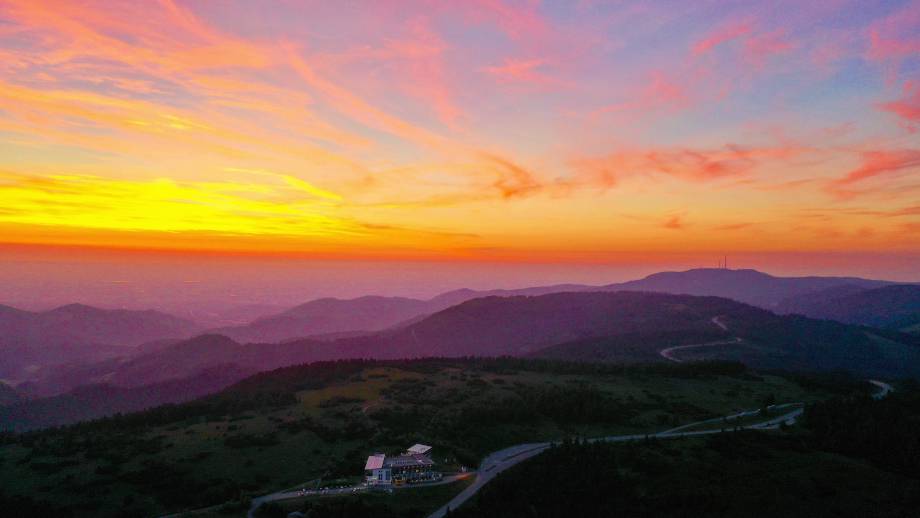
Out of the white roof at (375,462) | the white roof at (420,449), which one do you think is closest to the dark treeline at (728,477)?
the white roof at (420,449)

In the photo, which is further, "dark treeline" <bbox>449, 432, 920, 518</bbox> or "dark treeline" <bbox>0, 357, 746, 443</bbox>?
"dark treeline" <bbox>0, 357, 746, 443</bbox>

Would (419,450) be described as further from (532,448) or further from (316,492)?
(532,448)

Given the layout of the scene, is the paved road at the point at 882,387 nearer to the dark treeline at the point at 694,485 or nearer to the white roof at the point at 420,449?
the dark treeline at the point at 694,485

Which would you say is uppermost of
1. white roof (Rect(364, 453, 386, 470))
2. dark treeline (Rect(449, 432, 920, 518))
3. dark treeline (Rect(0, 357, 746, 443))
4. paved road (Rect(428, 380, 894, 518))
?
dark treeline (Rect(449, 432, 920, 518))

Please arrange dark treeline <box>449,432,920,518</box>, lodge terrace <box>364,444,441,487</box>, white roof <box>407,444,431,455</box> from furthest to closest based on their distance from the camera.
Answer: white roof <box>407,444,431,455</box> < lodge terrace <box>364,444,441,487</box> < dark treeline <box>449,432,920,518</box>

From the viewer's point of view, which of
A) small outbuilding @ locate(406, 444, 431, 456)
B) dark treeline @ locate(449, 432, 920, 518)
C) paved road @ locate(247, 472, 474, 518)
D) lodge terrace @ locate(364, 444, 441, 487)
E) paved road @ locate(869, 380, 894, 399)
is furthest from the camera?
paved road @ locate(869, 380, 894, 399)

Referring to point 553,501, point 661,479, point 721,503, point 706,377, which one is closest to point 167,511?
point 553,501

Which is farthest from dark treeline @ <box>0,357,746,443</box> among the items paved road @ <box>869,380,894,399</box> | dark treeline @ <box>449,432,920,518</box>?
dark treeline @ <box>449,432,920,518</box>

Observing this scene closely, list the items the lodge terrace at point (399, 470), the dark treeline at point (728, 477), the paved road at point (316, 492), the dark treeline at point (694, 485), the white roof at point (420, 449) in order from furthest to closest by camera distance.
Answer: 1. the white roof at point (420, 449)
2. the lodge terrace at point (399, 470)
3. the paved road at point (316, 492)
4. the dark treeline at point (728, 477)
5. the dark treeline at point (694, 485)

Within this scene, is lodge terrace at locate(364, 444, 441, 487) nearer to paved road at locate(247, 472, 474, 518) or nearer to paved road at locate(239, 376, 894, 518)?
paved road at locate(247, 472, 474, 518)
